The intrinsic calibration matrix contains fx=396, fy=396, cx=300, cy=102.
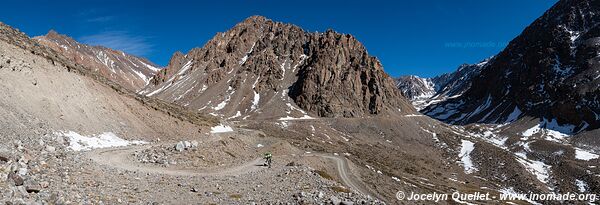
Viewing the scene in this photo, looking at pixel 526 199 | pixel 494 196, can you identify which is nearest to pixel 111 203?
pixel 494 196

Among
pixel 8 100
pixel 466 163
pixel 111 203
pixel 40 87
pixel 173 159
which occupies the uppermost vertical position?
pixel 466 163

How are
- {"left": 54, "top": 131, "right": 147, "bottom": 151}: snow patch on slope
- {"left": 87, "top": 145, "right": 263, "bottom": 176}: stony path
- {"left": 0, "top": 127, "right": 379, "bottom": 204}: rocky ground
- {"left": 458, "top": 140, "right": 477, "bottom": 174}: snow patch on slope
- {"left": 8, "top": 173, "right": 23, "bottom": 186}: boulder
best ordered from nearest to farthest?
{"left": 8, "top": 173, "right": 23, "bottom": 186}: boulder, {"left": 0, "top": 127, "right": 379, "bottom": 204}: rocky ground, {"left": 87, "top": 145, "right": 263, "bottom": 176}: stony path, {"left": 54, "top": 131, "right": 147, "bottom": 151}: snow patch on slope, {"left": 458, "top": 140, "right": 477, "bottom": 174}: snow patch on slope

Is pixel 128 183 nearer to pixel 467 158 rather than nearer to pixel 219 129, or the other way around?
pixel 219 129

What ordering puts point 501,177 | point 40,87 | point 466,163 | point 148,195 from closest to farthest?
1. point 148,195
2. point 40,87
3. point 501,177
4. point 466,163

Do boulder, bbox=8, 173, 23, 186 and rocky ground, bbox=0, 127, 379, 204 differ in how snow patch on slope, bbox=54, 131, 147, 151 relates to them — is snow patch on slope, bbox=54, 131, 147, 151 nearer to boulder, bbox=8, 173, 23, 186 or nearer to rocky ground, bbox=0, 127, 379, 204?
rocky ground, bbox=0, 127, 379, 204

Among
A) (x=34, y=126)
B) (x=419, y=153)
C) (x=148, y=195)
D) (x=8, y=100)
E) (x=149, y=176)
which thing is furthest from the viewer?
(x=419, y=153)

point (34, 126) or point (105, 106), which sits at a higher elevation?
point (105, 106)

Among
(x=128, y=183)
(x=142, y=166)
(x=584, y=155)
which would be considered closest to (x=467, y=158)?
(x=584, y=155)

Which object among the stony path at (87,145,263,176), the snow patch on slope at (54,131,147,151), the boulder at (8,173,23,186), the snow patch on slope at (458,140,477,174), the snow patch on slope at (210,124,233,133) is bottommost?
the boulder at (8,173,23,186)

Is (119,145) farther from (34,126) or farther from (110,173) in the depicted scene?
(110,173)

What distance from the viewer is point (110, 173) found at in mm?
29609

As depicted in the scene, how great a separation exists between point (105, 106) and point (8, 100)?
19220 millimetres

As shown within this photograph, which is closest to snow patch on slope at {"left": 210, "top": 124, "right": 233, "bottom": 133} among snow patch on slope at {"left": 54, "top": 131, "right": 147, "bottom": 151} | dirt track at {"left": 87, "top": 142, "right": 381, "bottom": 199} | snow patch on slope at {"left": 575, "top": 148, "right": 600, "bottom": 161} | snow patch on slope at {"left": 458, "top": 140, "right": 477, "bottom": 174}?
snow patch on slope at {"left": 54, "top": 131, "right": 147, "bottom": 151}

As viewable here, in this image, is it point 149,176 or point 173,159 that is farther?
point 173,159
